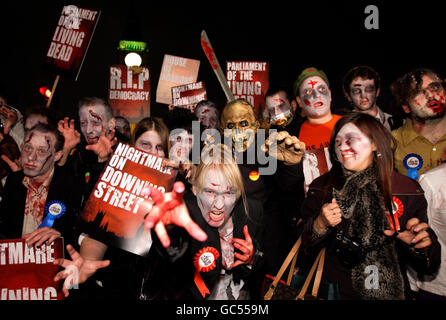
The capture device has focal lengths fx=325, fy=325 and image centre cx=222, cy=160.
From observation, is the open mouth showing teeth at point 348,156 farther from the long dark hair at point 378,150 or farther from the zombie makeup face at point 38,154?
the zombie makeup face at point 38,154

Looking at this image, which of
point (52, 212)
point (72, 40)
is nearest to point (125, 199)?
point (52, 212)

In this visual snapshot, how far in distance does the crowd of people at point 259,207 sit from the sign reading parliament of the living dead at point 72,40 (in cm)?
160

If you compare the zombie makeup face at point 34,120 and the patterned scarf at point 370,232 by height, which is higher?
the zombie makeup face at point 34,120

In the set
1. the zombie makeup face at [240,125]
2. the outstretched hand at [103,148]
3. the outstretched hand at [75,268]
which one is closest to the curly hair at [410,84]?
the zombie makeup face at [240,125]

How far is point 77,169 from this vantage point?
10.3 feet

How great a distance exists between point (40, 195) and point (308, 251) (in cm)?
223

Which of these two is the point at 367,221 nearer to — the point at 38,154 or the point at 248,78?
the point at 38,154

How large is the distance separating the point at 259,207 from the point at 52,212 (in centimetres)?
166

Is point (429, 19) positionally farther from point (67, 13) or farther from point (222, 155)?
point (67, 13)

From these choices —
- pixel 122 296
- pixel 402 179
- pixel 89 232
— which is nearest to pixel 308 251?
pixel 402 179

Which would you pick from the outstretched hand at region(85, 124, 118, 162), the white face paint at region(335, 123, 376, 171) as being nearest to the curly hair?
the white face paint at region(335, 123, 376, 171)

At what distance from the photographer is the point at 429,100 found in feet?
9.87

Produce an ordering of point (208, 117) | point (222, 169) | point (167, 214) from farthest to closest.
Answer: point (208, 117)
point (222, 169)
point (167, 214)

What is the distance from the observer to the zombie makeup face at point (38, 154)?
2.77 m
